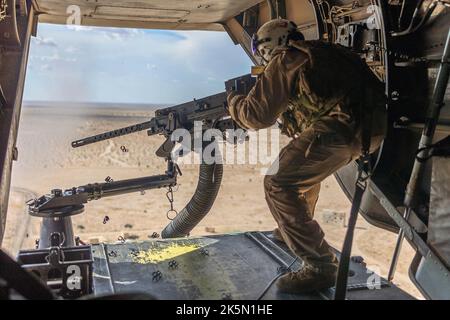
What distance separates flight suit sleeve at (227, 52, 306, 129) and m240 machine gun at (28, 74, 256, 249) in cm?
102

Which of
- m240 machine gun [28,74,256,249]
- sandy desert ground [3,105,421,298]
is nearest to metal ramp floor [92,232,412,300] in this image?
m240 machine gun [28,74,256,249]

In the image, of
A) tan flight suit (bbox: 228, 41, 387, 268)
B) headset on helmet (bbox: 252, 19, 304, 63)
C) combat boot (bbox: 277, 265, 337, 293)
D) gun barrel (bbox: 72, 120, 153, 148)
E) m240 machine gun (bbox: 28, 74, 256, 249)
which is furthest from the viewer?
gun barrel (bbox: 72, 120, 153, 148)

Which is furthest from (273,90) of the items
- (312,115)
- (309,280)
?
(309,280)

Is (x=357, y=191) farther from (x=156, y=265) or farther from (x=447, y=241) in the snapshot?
(x=156, y=265)

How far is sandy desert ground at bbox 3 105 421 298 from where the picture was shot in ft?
42.0

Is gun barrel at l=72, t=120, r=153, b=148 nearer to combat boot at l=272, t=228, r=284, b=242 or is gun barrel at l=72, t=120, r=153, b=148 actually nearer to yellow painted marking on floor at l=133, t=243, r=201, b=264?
yellow painted marking on floor at l=133, t=243, r=201, b=264

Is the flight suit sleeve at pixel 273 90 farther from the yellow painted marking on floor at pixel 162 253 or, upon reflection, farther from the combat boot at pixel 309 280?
the yellow painted marking on floor at pixel 162 253

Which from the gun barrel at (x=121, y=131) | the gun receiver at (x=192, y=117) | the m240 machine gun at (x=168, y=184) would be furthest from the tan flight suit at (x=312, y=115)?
the gun barrel at (x=121, y=131)

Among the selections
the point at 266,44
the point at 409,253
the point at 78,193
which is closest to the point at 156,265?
the point at 78,193

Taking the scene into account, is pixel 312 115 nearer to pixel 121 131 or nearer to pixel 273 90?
pixel 273 90

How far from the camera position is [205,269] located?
12.5 ft

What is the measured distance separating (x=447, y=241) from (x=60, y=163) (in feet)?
82.5

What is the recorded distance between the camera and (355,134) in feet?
10.5

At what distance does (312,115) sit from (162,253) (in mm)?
1767
